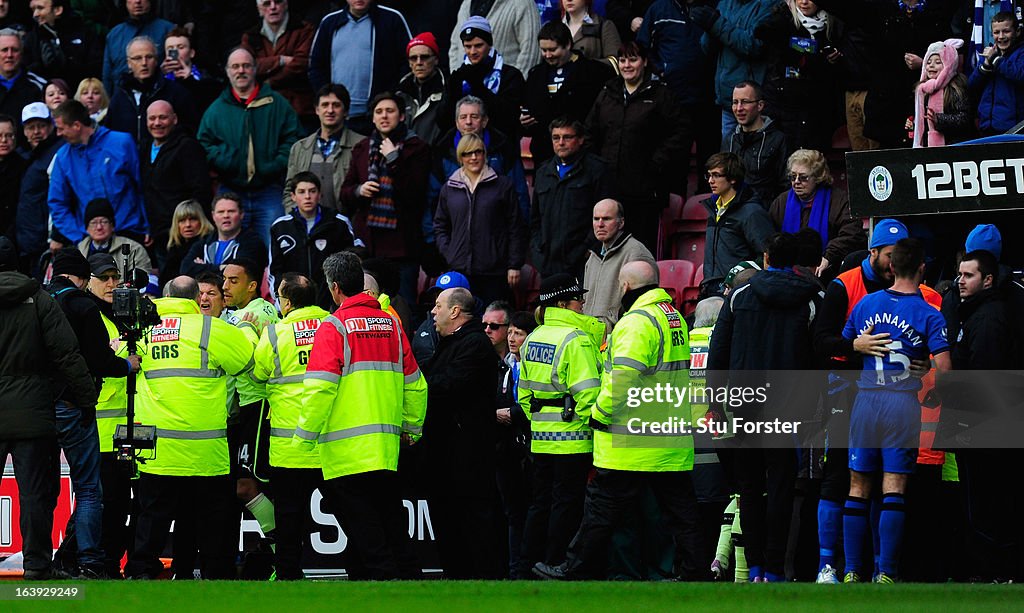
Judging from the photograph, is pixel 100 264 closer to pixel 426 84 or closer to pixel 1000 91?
pixel 426 84

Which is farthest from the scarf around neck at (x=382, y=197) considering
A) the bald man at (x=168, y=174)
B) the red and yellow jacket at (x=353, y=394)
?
the red and yellow jacket at (x=353, y=394)

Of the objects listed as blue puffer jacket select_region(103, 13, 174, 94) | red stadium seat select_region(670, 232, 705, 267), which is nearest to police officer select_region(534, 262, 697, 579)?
red stadium seat select_region(670, 232, 705, 267)

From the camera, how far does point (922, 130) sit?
41.9ft

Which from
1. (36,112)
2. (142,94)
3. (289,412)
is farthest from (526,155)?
(289,412)

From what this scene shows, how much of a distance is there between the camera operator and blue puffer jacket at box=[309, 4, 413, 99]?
551cm

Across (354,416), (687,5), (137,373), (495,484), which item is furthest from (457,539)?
(687,5)

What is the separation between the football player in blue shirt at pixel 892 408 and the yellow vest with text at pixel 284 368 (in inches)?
145

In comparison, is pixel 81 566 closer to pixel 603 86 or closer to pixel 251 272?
pixel 251 272

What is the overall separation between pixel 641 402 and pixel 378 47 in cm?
689

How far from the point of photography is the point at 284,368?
35.3 ft

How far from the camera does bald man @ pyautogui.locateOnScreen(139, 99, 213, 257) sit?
1534 centimetres

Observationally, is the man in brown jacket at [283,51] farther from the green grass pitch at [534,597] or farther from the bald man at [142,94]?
the green grass pitch at [534,597]

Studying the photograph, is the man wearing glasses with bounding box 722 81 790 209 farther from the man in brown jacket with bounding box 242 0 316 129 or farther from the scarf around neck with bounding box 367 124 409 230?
the man in brown jacket with bounding box 242 0 316 129

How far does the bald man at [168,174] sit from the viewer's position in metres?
15.3
